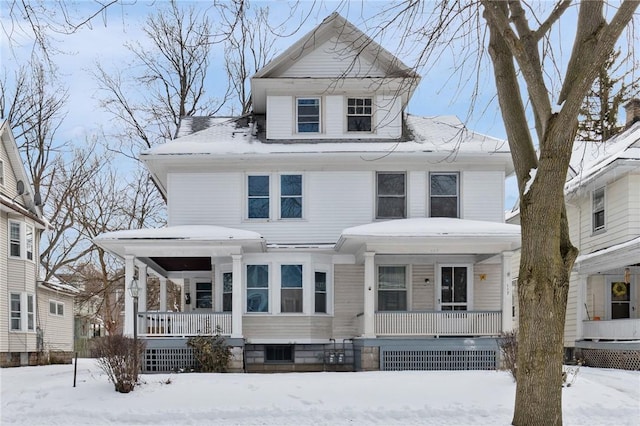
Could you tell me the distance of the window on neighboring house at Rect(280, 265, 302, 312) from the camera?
17.4 metres

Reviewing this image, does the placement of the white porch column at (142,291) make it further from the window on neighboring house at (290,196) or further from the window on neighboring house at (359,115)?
the window on neighboring house at (359,115)

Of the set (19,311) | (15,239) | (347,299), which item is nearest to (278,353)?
(347,299)

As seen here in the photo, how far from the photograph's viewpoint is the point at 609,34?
24.4ft

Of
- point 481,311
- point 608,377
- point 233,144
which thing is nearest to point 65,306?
point 233,144

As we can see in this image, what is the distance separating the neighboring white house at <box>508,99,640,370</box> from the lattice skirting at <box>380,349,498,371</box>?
141 inches

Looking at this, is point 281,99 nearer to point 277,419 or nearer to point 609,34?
point 277,419

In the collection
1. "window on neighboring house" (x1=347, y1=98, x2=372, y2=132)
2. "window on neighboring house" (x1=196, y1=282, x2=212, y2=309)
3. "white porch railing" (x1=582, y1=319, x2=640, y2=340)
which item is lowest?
"white porch railing" (x1=582, y1=319, x2=640, y2=340)

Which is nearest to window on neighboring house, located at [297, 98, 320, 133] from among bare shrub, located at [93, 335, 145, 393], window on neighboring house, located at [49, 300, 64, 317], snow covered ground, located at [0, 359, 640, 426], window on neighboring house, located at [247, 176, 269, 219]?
window on neighboring house, located at [247, 176, 269, 219]

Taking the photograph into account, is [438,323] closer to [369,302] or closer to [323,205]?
[369,302]

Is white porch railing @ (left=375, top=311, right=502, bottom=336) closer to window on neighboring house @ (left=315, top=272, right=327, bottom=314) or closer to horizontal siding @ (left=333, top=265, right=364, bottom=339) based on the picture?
horizontal siding @ (left=333, top=265, right=364, bottom=339)

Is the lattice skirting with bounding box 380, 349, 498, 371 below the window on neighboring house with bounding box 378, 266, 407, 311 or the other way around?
below

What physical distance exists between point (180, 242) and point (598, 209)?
38.8 ft

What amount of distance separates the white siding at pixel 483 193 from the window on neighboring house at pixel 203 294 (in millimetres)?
7934

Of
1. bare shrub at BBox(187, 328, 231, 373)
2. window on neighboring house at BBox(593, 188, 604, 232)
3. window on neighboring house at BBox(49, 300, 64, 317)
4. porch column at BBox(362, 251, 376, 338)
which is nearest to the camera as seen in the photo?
bare shrub at BBox(187, 328, 231, 373)
